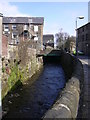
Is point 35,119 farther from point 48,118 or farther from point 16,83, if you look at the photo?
point 48,118

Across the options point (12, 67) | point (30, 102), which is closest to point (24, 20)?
point (12, 67)

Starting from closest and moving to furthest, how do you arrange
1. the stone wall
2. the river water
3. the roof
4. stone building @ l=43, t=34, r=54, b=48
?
1. the river water
2. the stone wall
3. the roof
4. stone building @ l=43, t=34, r=54, b=48

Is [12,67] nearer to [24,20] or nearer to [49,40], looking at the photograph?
[24,20]

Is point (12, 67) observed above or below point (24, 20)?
below

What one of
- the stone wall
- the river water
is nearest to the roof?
the stone wall

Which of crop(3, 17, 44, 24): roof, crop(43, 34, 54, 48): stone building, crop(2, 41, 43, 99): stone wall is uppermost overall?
crop(3, 17, 44, 24): roof

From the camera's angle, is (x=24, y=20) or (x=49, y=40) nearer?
(x=24, y=20)

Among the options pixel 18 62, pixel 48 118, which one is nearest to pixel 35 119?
pixel 48 118

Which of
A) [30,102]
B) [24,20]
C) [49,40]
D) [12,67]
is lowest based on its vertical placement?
[30,102]

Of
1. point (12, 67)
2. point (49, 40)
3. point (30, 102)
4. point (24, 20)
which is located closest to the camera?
point (30, 102)

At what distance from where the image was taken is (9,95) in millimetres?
18688

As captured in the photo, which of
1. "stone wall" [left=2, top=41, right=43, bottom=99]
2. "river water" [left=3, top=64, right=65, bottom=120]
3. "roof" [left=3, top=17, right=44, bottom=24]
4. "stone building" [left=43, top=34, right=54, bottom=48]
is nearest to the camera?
"river water" [left=3, top=64, right=65, bottom=120]

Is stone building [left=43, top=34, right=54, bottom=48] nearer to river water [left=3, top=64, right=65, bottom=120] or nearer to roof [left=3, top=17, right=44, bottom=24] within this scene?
roof [left=3, top=17, right=44, bottom=24]

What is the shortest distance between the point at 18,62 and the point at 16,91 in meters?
4.81
